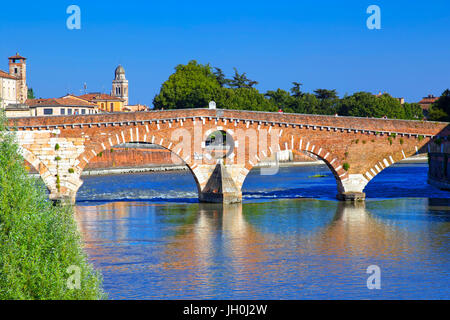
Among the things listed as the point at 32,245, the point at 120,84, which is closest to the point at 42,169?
the point at 32,245

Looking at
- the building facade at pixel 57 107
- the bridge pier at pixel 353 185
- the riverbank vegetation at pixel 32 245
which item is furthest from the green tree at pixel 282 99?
the riverbank vegetation at pixel 32 245

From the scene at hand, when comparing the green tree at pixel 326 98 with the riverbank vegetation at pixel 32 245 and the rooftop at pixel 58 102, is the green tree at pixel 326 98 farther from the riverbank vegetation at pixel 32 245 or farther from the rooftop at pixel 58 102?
the riverbank vegetation at pixel 32 245

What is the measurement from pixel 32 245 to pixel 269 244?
13880mm

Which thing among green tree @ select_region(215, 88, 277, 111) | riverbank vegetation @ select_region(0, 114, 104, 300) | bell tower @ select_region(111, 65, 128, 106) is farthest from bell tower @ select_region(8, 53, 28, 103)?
riverbank vegetation @ select_region(0, 114, 104, 300)

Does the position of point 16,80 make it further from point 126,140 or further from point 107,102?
point 126,140

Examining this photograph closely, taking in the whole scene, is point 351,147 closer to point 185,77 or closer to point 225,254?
point 225,254

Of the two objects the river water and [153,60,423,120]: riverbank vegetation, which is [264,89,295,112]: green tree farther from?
the river water

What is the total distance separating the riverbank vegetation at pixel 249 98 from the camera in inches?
3073

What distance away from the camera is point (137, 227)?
31.9 m

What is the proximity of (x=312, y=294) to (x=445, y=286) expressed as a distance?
4156 millimetres

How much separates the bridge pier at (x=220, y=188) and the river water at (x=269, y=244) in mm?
630

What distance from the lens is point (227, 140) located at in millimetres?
38938

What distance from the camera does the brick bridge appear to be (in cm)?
3672
